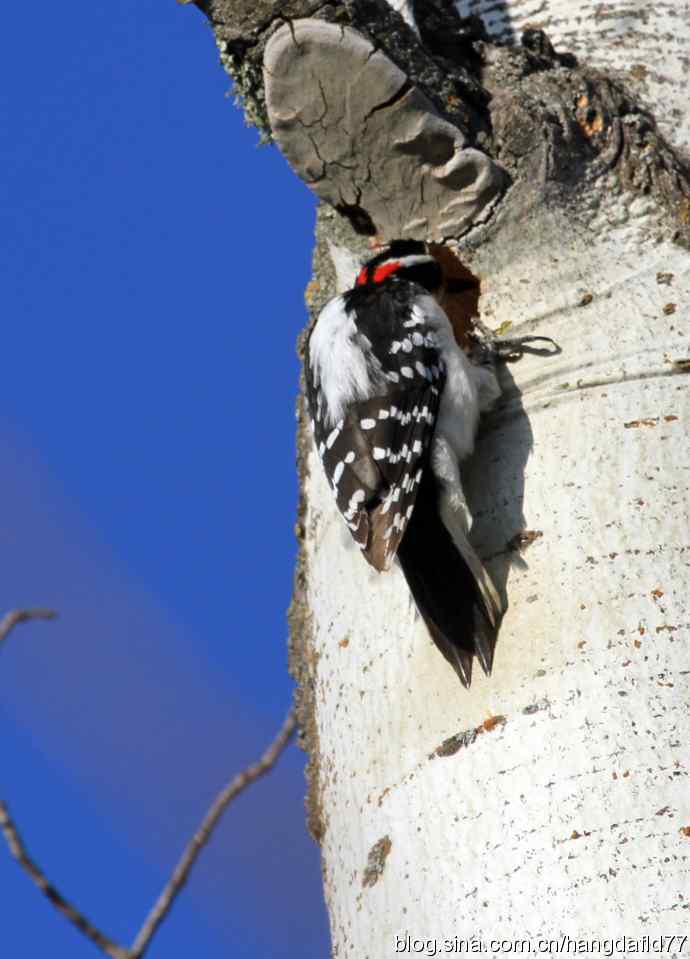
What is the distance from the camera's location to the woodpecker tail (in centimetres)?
220

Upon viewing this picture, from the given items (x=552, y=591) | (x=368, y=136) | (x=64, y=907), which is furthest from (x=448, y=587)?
(x=64, y=907)

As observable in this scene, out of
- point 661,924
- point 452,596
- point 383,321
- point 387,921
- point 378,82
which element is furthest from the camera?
point 383,321

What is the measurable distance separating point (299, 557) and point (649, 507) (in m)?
0.92

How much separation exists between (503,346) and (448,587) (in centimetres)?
47

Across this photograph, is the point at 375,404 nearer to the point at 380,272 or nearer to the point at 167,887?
the point at 380,272

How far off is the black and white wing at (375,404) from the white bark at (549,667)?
11 centimetres

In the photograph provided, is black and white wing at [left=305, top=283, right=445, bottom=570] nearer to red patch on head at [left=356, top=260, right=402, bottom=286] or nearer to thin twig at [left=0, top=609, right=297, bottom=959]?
red patch on head at [left=356, top=260, right=402, bottom=286]

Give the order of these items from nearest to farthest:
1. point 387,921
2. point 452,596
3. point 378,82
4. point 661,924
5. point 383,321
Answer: point 661,924
point 387,921
point 452,596
point 378,82
point 383,321

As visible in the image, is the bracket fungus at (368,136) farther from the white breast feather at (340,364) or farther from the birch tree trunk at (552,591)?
the white breast feather at (340,364)

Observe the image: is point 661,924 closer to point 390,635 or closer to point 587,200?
point 390,635

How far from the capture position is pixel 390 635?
7.86 ft

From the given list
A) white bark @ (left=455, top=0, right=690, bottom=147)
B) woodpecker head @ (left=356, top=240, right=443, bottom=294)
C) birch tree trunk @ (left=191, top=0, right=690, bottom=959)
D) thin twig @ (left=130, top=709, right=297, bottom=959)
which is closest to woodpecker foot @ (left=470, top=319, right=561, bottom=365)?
birch tree trunk @ (left=191, top=0, right=690, bottom=959)

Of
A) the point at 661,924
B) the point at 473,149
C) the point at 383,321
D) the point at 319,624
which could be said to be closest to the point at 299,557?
the point at 319,624

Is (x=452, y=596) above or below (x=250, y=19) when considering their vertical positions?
below
